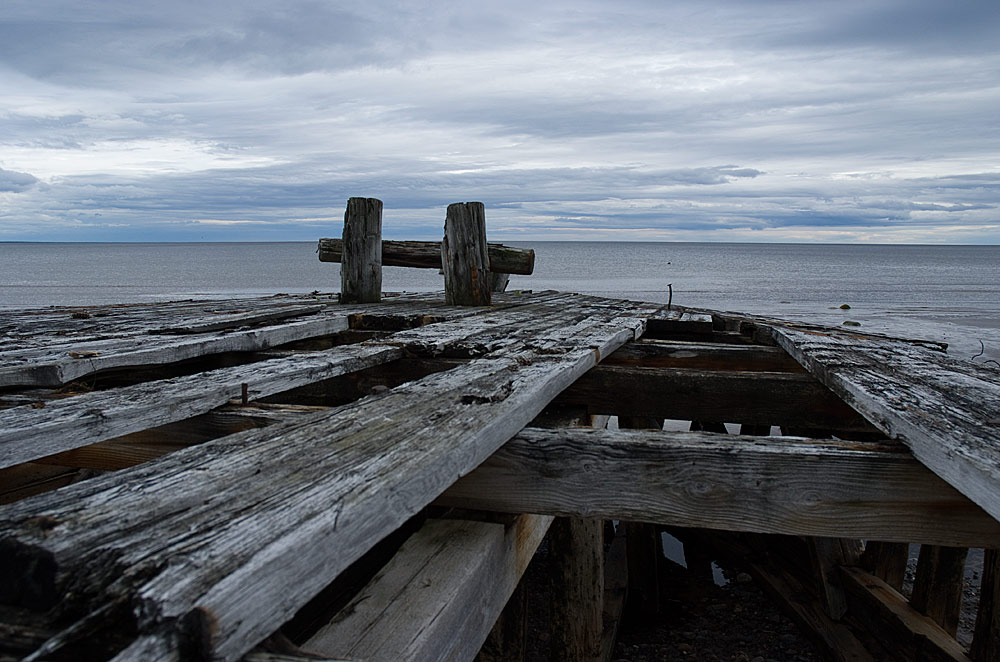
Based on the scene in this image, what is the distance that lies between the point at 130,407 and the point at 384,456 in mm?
1096

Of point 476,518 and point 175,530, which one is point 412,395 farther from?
point 175,530

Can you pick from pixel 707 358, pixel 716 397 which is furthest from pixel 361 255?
pixel 716 397

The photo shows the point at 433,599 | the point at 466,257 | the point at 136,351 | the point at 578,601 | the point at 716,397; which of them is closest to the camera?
the point at 433,599

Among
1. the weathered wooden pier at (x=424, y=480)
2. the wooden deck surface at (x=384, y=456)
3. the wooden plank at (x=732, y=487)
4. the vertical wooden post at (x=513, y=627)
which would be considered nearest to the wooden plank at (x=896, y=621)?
the weathered wooden pier at (x=424, y=480)

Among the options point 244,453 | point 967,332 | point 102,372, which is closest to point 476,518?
point 244,453

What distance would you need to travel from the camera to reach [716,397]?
3.77 metres

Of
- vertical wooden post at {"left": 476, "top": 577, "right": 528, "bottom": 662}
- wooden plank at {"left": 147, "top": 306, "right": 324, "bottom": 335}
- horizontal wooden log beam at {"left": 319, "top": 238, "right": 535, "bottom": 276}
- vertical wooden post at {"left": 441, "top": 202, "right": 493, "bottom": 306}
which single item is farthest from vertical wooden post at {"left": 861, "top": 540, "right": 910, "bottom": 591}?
wooden plank at {"left": 147, "top": 306, "right": 324, "bottom": 335}

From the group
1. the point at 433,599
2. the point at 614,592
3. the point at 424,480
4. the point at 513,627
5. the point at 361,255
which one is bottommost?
the point at 614,592

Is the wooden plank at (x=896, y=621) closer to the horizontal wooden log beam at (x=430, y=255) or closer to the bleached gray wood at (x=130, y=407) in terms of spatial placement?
the bleached gray wood at (x=130, y=407)

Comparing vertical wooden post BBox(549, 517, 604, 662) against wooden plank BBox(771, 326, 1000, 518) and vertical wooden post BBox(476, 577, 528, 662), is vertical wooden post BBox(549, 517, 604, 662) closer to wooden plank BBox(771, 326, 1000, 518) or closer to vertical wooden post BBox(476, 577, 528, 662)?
vertical wooden post BBox(476, 577, 528, 662)

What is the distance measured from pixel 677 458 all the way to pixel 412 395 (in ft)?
2.95

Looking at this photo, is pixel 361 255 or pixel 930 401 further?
pixel 361 255

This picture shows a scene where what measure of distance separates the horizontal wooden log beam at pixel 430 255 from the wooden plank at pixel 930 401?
4.06 metres

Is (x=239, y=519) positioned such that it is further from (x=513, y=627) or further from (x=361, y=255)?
(x=361, y=255)
